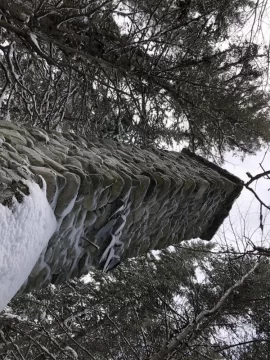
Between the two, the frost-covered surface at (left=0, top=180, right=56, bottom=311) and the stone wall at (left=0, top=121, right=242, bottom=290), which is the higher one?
the stone wall at (left=0, top=121, right=242, bottom=290)

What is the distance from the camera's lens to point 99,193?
9.04 feet

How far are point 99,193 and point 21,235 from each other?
0.88 metres

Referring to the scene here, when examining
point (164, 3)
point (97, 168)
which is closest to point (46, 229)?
point (97, 168)

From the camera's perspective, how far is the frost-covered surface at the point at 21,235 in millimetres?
1835

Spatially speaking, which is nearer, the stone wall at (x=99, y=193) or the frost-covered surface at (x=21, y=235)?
the frost-covered surface at (x=21, y=235)

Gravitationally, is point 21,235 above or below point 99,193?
below

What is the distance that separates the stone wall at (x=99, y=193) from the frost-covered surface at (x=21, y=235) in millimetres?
70

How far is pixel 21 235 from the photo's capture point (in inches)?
77.0

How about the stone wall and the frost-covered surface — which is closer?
the frost-covered surface

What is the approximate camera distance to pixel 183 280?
865 cm

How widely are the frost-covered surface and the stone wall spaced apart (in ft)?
0.23

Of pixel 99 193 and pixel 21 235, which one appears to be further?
pixel 99 193

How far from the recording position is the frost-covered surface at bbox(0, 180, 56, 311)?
1.83 m

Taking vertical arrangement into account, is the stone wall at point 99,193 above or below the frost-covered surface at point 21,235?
above
